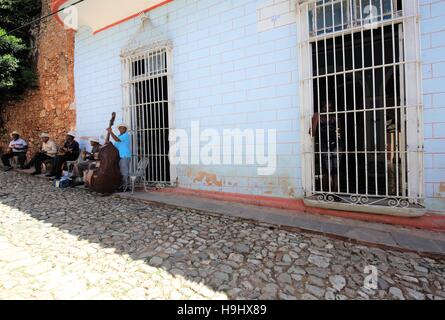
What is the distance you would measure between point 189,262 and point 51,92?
8.05 meters

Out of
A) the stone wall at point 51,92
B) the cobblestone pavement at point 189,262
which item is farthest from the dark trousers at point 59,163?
the cobblestone pavement at point 189,262

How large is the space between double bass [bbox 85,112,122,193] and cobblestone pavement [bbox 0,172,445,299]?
157 centimetres

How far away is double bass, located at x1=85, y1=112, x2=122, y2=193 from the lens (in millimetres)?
5629

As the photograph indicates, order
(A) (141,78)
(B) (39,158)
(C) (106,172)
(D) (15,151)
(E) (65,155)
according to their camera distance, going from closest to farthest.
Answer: (C) (106,172), (A) (141,78), (E) (65,155), (B) (39,158), (D) (15,151)

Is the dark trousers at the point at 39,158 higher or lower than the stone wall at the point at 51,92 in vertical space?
lower

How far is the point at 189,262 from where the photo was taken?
2676mm

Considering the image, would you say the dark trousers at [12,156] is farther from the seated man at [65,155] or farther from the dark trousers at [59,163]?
the dark trousers at [59,163]

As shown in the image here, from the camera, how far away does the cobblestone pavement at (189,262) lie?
7.23ft

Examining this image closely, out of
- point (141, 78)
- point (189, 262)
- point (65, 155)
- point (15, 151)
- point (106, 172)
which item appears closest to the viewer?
point (189, 262)

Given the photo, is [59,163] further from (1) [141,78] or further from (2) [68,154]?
(1) [141,78]

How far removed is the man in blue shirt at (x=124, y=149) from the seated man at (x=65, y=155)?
80.1 inches

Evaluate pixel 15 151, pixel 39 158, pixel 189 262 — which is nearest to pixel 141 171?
pixel 189 262

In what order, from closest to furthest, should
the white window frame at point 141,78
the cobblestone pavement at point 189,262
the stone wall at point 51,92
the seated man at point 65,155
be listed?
1. the cobblestone pavement at point 189,262
2. the white window frame at point 141,78
3. the seated man at point 65,155
4. the stone wall at point 51,92
